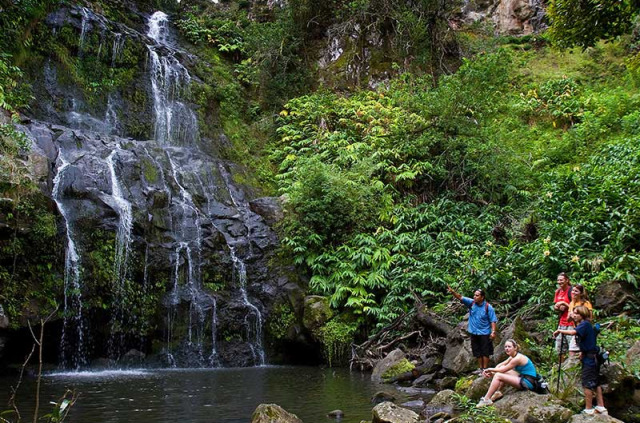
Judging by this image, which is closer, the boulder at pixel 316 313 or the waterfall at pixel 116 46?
the boulder at pixel 316 313

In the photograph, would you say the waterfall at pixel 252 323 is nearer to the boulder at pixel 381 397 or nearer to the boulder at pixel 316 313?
the boulder at pixel 316 313

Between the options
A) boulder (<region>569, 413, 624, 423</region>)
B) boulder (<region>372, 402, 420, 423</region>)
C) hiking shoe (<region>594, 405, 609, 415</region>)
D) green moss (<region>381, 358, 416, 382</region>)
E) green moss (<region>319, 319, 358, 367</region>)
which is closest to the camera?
boulder (<region>569, 413, 624, 423</region>)

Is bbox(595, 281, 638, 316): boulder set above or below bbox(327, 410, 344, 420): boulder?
above

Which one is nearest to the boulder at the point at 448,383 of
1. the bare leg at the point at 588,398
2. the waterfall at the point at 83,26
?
the bare leg at the point at 588,398

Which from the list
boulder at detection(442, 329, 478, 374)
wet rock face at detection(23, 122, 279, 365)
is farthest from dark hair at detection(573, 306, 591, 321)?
wet rock face at detection(23, 122, 279, 365)

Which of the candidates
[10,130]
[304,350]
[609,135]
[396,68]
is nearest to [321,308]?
[304,350]

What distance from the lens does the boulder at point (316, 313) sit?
13.1m

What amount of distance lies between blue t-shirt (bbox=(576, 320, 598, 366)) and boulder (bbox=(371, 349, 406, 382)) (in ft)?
16.2

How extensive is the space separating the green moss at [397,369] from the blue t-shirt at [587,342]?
4.72 m

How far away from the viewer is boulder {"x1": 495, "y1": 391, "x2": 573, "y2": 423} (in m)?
5.78

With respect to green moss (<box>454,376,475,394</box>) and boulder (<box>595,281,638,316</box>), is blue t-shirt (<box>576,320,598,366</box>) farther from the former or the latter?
boulder (<box>595,281,638,316</box>)

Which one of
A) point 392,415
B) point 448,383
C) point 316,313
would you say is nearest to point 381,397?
point 448,383

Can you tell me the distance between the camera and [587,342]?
6.00 m

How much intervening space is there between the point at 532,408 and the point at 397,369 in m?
4.49
